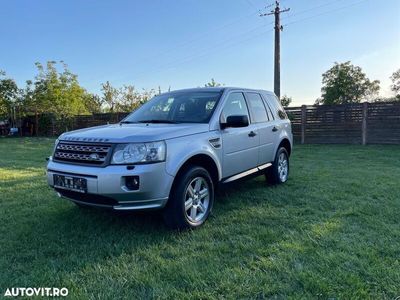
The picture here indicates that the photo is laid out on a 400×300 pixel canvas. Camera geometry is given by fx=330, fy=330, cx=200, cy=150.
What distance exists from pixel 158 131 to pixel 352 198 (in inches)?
127

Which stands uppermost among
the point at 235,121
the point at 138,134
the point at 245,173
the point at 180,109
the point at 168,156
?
the point at 180,109

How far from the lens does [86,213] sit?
14.3ft

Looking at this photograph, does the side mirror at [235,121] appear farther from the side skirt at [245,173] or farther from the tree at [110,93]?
the tree at [110,93]

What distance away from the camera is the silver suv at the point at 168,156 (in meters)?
3.23

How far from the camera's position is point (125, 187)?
10.5ft

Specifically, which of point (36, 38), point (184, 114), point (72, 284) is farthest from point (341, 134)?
point (36, 38)

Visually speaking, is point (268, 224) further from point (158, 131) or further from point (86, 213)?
point (86, 213)

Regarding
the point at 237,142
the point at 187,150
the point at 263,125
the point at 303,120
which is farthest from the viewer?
the point at 303,120

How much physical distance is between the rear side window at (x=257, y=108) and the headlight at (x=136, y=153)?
228cm

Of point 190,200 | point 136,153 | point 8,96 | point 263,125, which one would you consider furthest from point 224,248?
point 8,96

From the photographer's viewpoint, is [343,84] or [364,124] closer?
[364,124]

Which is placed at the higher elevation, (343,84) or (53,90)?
(343,84)

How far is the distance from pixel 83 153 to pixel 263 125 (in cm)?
294

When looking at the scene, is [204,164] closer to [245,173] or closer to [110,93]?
[245,173]
